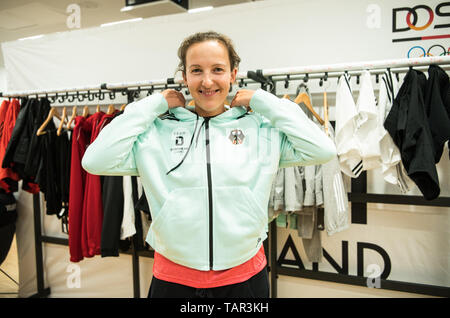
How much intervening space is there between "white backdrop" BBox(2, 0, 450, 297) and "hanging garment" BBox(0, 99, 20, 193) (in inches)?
21.0

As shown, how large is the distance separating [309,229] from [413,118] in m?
0.89

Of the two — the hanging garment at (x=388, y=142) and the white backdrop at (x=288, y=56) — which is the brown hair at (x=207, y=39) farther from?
the white backdrop at (x=288, y=56)

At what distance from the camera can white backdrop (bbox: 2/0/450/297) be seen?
6.55ft

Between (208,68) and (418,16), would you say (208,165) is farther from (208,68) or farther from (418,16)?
(418,16)

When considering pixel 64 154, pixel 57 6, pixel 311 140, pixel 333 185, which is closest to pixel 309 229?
pixel 333 185

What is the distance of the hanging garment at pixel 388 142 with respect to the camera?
5.47 ft

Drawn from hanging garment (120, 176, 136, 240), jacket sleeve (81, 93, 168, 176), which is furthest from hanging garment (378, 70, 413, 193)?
hanging garment (120, 176, 136, 240)

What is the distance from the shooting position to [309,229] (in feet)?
6.37

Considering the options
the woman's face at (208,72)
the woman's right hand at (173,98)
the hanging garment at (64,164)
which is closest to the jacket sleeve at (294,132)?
the woman's face at (208,72)

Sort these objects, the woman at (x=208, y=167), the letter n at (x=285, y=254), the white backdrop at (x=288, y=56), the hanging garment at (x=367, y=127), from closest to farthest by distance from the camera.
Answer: the woman at (x=208, y=167) < the hanging garment at (x=367, y=127) < the white backdrop at (x=288, y=56) < the letter n at (x=285, y=254)

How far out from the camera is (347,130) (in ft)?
5.61

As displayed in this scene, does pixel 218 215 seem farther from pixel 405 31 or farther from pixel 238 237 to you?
pixel 405 31

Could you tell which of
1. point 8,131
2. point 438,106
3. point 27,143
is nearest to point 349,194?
point 438,106

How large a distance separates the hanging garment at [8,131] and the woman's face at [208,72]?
2.06 m
